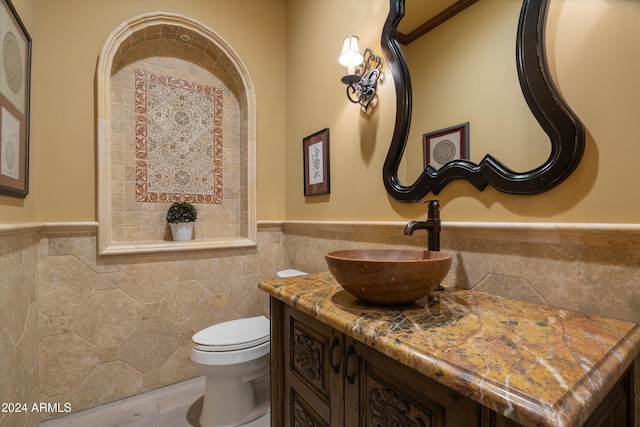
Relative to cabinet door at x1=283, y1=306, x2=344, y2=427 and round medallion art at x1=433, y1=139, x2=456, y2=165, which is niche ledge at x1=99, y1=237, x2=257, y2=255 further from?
round medallion art at x1=433, y1=139, x2=456, y2=165

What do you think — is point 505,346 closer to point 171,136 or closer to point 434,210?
point 434,210

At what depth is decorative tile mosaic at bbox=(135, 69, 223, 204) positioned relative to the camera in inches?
81.1

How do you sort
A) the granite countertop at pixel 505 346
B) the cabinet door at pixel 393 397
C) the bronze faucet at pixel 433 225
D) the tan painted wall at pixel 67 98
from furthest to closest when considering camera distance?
the tan painted wall at pixel 67 98, the bronze faucet at pixel 433 225, the cabinet door at pixel 393 397, the granite countertop at pixel 505 346

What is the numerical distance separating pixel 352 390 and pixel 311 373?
21 cm

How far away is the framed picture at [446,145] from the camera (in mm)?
1139

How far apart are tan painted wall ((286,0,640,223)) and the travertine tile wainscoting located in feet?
0.24

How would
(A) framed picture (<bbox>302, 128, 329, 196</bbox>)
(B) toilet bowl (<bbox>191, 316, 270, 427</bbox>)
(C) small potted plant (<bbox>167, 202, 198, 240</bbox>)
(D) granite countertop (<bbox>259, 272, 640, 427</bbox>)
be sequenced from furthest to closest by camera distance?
(C) small potted plant (<bbox>167, 202, 198, 240</bbox>), (A) framed picture (<bbox>302, 128, 329, 196</bbox>), (B) toilet bowl (<bbox>191, 316, 270, 427</bbox>), (D) granite countertop (<bbox>259, 272, 640, 427</bbox>)

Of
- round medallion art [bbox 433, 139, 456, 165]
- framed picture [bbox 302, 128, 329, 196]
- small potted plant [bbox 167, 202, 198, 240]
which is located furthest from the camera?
small potted plant [bbox 167, 202, 198, 240]

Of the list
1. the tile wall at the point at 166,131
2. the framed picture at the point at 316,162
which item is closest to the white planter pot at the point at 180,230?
the tile wall at the point at 166,131

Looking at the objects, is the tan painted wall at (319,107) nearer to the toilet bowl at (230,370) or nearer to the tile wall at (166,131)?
the tile wall at (166,131)

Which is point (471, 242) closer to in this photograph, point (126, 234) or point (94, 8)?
point (126, 234)

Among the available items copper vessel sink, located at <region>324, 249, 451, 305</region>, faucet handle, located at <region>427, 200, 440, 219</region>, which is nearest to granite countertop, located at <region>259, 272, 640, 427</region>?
copper vessel sink, located at <region>324, 249, 451, 305</region>

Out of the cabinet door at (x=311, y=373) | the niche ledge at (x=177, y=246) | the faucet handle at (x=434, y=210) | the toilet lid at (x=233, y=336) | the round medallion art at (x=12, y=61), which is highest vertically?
the round medallion art at (x=12, y=61)

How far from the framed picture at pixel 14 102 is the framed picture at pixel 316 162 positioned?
1.52 m
